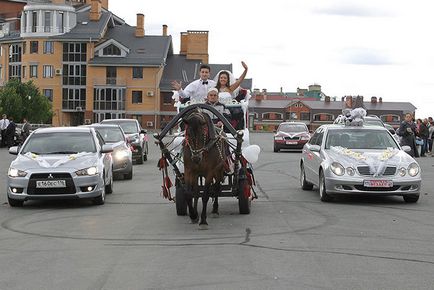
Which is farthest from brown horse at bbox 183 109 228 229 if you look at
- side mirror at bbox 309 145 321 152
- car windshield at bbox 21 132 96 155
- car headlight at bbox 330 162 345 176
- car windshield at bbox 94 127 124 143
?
car windshield at bbox 94 127 124 143

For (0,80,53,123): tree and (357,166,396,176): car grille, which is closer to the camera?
(357,166,396,176): car grille

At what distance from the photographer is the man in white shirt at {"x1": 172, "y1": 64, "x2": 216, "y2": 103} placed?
13133 millimetres

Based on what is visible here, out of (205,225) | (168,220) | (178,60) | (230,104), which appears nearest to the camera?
(205,225)

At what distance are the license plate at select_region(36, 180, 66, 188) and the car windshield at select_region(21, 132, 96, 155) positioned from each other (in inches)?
52.2

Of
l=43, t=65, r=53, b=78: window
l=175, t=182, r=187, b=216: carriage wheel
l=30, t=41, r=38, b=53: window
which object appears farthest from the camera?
l=30, t=41, r=38, b=53: window

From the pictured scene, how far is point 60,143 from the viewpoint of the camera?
50.4 ft

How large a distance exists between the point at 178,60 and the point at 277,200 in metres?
83.6

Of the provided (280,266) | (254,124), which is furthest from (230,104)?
(254,124)

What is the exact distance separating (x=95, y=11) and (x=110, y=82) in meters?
9.69

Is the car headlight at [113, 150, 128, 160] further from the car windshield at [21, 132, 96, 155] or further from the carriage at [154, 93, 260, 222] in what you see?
the carriage at [154, 93, 260, 222]

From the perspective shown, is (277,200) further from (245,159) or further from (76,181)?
(76,181)

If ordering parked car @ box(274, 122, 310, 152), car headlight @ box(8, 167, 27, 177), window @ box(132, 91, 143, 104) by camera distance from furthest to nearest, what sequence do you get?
window @ box(132, 91, 143, 104) < parked car @ box(274, 122, 310, 152) < car headlight @ box(8, 167, 27, 177)

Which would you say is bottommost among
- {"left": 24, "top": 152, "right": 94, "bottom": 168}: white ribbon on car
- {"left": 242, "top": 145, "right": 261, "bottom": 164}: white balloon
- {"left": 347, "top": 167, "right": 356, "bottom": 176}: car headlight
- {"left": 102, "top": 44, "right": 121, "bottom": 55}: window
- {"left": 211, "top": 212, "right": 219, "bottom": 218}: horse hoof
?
{"left": 211, "top": 212, "right": 219, "bottom": 218}: horse hoof

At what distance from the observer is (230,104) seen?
13031mm
